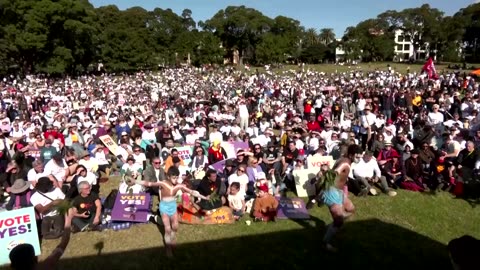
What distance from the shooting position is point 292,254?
7.93 metres

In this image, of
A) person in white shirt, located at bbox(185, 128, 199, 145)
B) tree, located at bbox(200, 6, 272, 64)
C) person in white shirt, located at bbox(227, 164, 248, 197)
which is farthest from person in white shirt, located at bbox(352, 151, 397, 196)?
tree, located at bbox(200, 6, 272, 64)

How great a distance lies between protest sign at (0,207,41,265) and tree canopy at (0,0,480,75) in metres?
47.9

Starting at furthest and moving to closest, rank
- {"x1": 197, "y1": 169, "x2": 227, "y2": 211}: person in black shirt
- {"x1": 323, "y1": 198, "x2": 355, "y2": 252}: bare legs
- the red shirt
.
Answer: the red shirt
{"x1": 197, "y1": 169, "x2": 227, "y2": 211}: person in black shirt
{"x1": 323, "y1": 198, "x2": 355, "y2": 252}: bare legs

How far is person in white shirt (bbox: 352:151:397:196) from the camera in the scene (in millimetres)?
10828

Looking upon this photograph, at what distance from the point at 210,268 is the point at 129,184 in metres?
3.34

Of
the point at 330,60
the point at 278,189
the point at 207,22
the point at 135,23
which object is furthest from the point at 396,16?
the point at 278,189

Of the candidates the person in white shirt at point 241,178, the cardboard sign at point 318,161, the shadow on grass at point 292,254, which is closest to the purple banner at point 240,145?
the cardboard sign at point 318,161

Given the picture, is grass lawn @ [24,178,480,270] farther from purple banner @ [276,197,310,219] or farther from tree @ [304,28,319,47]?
tree @ [304,28,319,47]

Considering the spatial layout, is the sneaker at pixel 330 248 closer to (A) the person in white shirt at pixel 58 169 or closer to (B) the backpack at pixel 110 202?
(B) the backpack at pixel 110 202

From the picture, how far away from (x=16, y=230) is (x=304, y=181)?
22.5 feet

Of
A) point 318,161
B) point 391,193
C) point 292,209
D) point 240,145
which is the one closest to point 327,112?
point 240,145

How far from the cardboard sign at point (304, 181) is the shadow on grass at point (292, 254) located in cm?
218

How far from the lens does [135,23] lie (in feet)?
255

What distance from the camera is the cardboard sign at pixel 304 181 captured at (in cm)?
1096
